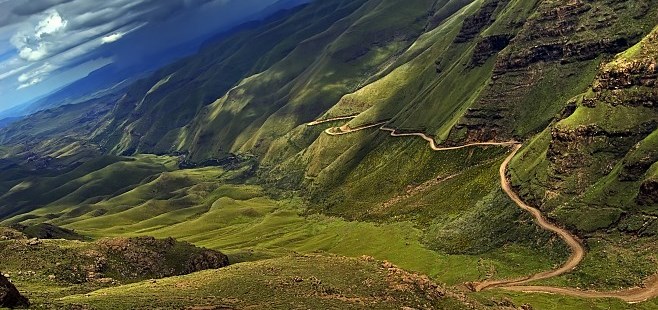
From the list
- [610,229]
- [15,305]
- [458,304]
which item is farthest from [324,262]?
[610,229]

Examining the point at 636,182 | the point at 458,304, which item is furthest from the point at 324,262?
the point at 636,182

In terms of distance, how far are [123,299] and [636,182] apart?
17789 cm

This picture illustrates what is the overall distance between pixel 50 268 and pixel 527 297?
431 feet

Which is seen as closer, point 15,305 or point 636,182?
point 15,305

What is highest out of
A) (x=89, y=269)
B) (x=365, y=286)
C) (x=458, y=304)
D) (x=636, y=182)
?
(x=89, y=269)

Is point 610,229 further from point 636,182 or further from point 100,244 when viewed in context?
point 100,244

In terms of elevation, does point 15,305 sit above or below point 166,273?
above

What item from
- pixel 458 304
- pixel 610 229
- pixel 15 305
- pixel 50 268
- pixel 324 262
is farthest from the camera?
pixel 610 229

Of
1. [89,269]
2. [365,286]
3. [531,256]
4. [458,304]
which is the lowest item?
[531,256]

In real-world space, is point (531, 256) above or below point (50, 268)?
below

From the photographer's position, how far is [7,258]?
13138 centimetres

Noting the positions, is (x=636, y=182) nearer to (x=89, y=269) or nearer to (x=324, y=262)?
(x=324, y=262)

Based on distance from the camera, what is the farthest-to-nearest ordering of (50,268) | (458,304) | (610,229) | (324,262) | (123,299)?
1. (610,229)
2. (324,262)
3. (50,268)
4. (458,304)
5. (123,299)

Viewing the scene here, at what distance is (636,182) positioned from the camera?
188500mm
